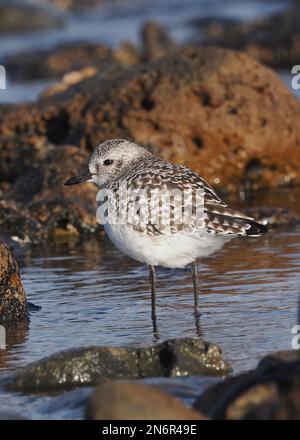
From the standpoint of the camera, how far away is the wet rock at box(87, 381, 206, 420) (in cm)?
504

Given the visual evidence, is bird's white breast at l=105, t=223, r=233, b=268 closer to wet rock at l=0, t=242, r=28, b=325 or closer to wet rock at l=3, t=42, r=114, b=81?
wet rock at l=0, t=242, r=28, b=325

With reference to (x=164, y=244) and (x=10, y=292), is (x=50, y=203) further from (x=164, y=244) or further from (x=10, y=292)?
(x=164, y=244)

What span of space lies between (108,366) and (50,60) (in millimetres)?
18845

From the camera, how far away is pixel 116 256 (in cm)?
1051

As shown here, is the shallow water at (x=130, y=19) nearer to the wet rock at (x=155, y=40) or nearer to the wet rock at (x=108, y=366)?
the wet rock at (x=155, y=40)

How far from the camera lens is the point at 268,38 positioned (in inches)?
947

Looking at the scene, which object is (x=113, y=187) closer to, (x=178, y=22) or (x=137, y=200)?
(x=137, y=200)

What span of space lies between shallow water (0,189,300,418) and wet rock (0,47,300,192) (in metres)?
2.38

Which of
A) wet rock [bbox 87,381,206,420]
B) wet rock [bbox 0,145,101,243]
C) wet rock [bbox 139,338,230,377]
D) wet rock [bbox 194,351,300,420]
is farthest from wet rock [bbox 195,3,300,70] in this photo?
wet rock [bbox 87,381,206,420]

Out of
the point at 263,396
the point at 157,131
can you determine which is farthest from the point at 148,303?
the point at 157,131

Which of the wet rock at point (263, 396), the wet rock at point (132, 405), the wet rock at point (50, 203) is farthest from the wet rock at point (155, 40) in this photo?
the wet rock at point (132, 405)

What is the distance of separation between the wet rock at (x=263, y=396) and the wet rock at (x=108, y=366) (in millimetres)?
889

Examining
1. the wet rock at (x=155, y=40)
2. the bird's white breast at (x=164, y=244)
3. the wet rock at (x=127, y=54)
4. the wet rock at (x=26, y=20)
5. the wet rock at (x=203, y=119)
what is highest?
the wet rock at (x=26, y=20)

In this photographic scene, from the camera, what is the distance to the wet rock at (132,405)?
5039 millimetres
